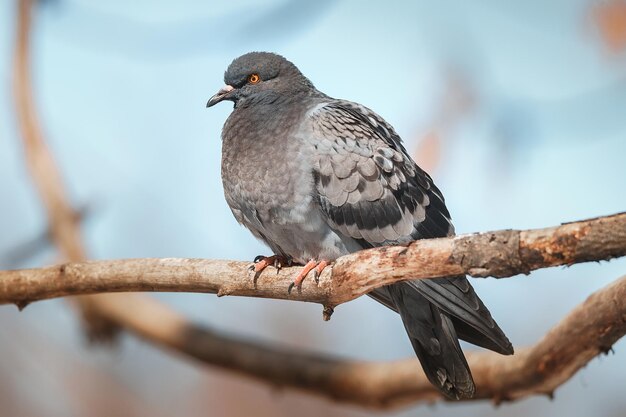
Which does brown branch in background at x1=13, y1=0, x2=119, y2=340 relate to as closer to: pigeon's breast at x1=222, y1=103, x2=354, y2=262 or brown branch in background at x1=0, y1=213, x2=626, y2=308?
brown branch in background at x1=0, y1=213, x2=626, y2=308

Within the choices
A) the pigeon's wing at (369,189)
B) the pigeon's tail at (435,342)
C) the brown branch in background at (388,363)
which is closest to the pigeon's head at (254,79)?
the pigeon's wing at (369,189)

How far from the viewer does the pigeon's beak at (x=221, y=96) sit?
668cm

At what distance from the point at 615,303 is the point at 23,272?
3979 millimetres

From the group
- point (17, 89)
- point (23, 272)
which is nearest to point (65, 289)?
point (23, 272)

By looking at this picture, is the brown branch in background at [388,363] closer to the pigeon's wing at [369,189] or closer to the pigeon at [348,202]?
the pigeon at [348,202]

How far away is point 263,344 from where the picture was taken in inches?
290

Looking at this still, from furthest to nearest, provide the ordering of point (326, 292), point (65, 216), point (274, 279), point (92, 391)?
point (92, 391) < point (65, 216) < point (274, 279) < point (326, 292)

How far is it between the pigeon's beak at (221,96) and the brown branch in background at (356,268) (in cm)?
172

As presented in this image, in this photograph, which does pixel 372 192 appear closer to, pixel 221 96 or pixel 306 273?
pixel 306 273

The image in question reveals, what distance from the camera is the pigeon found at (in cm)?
558

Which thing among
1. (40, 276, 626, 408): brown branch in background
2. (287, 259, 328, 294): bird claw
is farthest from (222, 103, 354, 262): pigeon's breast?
(40, 276, 626, 408): brown branch in background

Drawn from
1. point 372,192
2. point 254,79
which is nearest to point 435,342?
point 372,192

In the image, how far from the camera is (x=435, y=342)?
5.69 meters

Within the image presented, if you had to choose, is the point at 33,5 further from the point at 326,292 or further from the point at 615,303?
the point at 615,303
